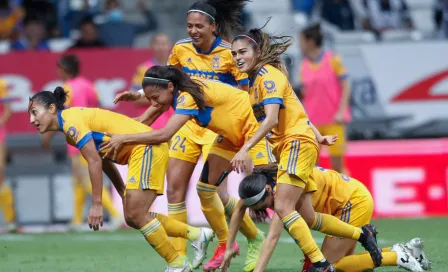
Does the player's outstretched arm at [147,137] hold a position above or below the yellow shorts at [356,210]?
above

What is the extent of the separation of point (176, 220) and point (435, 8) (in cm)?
1083

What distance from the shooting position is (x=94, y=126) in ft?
25.7

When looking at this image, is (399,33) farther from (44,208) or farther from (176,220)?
(176,220)

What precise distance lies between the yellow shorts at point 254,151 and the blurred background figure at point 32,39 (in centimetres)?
730

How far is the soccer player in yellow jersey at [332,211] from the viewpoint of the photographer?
7516mm

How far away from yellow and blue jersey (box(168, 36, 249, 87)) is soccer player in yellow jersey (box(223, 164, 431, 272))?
4.01 feet

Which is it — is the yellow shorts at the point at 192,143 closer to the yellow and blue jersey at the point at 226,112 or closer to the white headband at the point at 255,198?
the yellow and blue jersey at the point at 226,112

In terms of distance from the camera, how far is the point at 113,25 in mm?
15875

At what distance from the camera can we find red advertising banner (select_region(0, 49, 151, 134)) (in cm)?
1427

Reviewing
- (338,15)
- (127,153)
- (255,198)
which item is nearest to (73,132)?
(127,153)

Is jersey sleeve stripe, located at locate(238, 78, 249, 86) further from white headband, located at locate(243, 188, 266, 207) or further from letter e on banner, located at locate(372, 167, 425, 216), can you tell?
letter e on banner, located at locate(372, 167, 425, 216)

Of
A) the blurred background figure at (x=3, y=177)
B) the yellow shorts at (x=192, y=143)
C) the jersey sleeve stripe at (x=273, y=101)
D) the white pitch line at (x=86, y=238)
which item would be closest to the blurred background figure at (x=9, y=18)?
the blurred background figure at (x=3, y=177)

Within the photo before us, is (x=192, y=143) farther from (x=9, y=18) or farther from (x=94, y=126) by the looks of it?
(x=9, y=18)

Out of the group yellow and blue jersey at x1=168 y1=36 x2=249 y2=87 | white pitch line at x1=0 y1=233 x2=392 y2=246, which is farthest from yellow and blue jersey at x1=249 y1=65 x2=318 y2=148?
white pitch line at x1=0 y1=233 x2=392 y2=246
